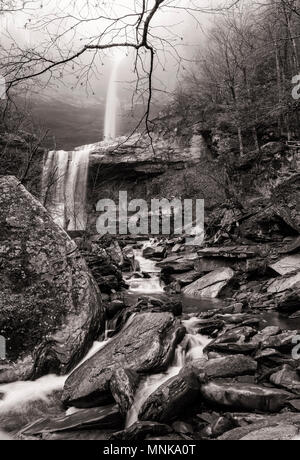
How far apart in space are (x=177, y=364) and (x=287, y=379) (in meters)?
1.45

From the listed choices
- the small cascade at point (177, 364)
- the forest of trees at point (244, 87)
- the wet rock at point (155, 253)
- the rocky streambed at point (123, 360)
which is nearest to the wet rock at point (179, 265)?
the wet rock at point (155, 253)

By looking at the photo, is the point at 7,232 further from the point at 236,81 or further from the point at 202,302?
the point at 236,81

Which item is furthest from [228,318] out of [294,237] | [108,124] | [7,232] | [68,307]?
[108,124]

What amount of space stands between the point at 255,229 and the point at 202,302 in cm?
411

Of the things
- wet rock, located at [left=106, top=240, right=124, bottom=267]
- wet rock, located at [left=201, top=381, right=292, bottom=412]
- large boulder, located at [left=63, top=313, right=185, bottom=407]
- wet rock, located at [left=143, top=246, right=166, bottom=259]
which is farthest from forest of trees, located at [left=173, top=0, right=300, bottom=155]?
wet rock, located at [left=201, top=381, right=292, bottom=412]

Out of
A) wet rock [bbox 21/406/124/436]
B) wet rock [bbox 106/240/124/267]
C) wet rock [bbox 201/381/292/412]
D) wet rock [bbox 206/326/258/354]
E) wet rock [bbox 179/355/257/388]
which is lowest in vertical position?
wet rock [bbox 21/406/124/436]

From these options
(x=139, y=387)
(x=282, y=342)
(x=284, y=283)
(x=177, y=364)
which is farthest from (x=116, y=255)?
(x=139, y=387)

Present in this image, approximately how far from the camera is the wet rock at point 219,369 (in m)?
3.65

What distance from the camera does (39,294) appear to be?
492 cm

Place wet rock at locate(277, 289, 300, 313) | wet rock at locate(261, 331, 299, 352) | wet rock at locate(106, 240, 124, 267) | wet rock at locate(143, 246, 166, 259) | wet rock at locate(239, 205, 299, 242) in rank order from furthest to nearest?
1. wet rock at locate(143, 246, 166, 259)
2. wet rock at locate(106, 240, 124, 267)
3. wet rock at locate(239, 205, 299, 242)
4. wet rock at locate(277, 289, 300, 313)
5. wet rock at locate(261, 331, 299, 352)

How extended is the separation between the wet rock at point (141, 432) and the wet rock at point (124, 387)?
377mm

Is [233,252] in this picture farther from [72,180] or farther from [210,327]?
[72,180]

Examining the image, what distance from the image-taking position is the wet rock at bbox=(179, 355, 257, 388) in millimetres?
3651

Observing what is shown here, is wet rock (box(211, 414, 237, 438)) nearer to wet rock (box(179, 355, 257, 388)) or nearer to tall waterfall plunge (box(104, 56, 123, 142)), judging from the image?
wet rock (box(179, 355, 257, 388))
